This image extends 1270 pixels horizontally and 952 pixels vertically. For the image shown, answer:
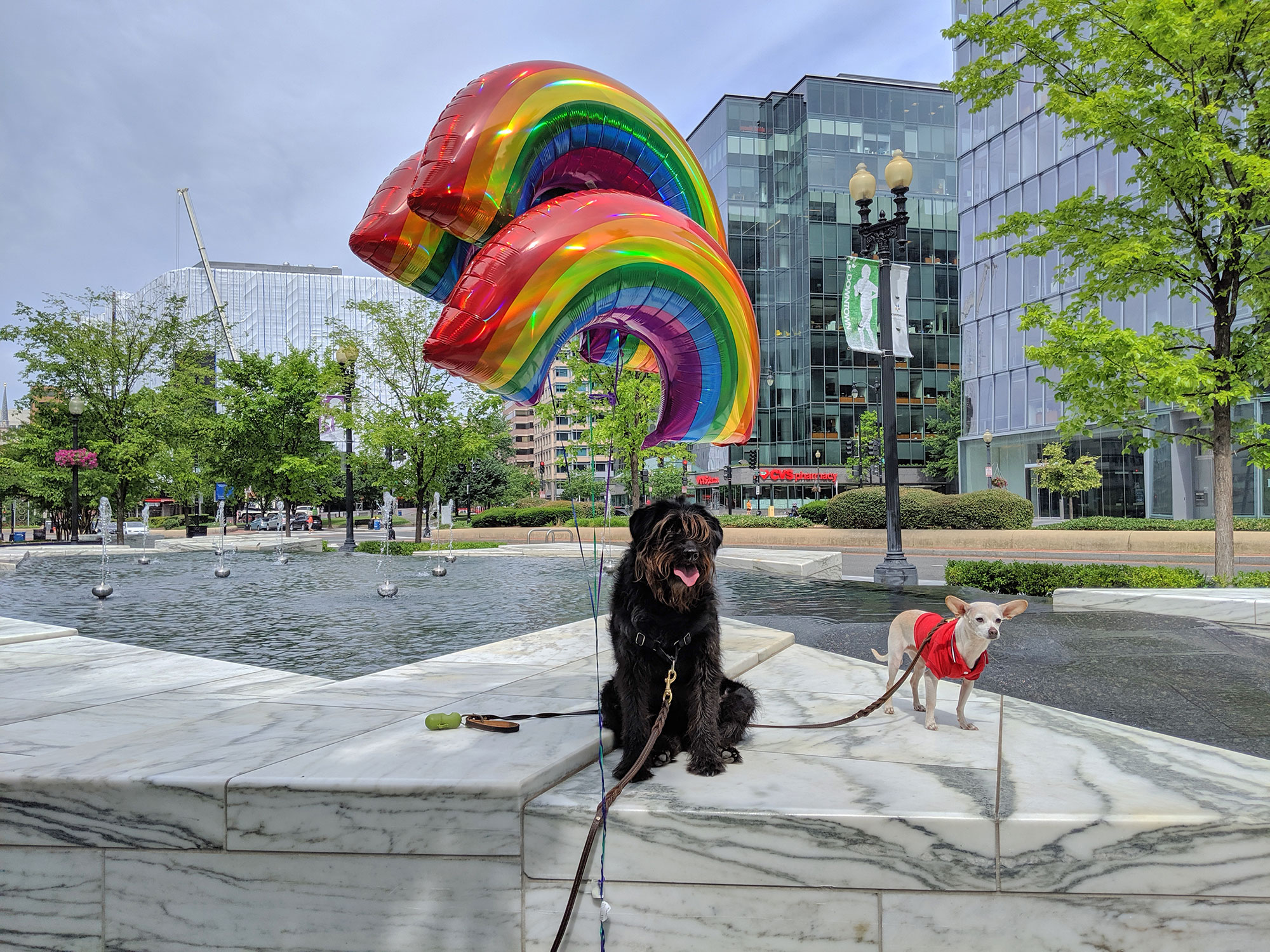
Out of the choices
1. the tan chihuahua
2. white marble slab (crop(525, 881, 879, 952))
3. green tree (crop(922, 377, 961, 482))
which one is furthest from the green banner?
green tree (crop(922, 377, 961, 482))

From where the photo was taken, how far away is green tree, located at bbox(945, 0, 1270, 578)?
10.7m

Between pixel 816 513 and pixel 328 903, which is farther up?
pixel 816 513

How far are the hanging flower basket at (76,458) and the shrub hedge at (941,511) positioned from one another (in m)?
29.3

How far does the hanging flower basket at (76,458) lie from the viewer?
90.3ft

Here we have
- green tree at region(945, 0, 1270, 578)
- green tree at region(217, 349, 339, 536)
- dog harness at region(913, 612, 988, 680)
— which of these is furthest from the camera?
green tree at region(217, 349, 339, 536)

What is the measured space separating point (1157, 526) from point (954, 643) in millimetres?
25993

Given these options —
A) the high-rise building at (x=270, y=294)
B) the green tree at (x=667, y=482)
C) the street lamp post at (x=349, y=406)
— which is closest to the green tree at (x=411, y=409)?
the street lamp post at (x=349, y=406)

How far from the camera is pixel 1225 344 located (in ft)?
39.0

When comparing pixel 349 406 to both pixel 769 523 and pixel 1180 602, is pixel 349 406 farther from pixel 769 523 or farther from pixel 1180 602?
pixel 1180 602

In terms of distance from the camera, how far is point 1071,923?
8.71 ft

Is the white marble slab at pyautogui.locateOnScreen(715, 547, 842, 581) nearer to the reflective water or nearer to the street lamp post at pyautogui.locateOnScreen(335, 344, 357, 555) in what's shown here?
the reflective water

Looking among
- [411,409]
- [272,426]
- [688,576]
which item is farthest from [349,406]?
[688,576]

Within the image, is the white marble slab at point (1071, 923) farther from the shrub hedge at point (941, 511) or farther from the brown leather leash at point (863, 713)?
the shrub hedge at point (941, 511)

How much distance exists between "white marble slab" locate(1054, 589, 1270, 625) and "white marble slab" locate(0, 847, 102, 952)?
1066 centimetres
